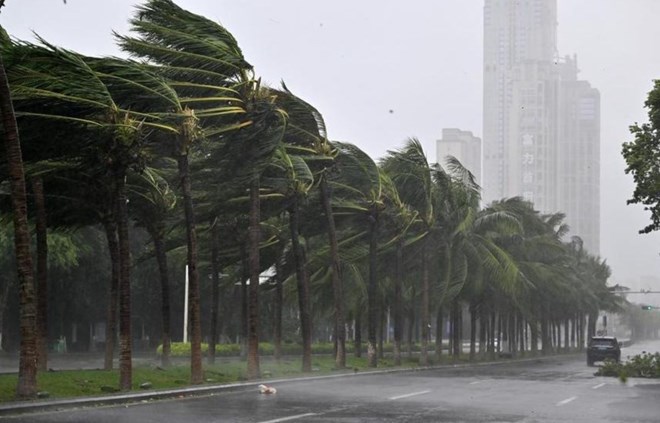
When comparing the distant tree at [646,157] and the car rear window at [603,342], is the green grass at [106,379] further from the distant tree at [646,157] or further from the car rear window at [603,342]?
the car rear window at [603,342]

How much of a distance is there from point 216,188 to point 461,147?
123 metres

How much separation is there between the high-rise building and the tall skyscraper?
2025 centimetres

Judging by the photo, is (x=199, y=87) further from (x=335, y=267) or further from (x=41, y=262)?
(x=335, y=267)

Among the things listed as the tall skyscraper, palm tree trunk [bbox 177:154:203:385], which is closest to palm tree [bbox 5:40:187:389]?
palm tree trunk [bbox 177:154:203:385]

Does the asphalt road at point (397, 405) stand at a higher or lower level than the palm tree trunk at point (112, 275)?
lower

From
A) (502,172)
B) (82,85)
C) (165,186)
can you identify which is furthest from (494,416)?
(502,172)

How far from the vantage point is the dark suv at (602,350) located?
5497 centimetres

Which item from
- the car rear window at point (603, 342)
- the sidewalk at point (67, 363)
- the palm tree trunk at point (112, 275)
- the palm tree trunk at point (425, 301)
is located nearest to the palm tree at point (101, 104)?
the palm tree trunk at point (112, 275)

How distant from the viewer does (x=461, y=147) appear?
151375 mm

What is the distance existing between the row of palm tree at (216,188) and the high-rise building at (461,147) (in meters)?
88.7

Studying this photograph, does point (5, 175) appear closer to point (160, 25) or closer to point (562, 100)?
point (160, 25)

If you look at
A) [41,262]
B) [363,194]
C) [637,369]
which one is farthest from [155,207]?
[637,369]

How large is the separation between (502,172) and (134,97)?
6421 inches

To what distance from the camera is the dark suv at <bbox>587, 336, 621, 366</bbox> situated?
55.0 m
